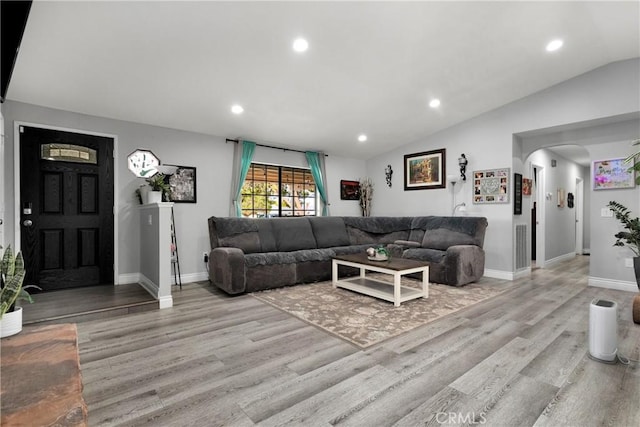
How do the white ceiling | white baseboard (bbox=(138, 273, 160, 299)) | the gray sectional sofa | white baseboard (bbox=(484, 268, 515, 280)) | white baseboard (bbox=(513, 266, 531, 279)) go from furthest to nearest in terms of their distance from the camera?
white baseboard (bbox=(513, 266, 531, 279)) → white baseboard (bbox=(484, 268, 515, 280)) → the gray sectional sofa → white baseboard (bbox=(138, 273, 160, 299)) → the white ceiling

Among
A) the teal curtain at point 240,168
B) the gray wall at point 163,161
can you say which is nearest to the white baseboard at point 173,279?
the gray wall at point 163,161

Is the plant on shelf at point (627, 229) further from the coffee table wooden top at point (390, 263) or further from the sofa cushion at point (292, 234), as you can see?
the sofa cushion at point (292, 234)

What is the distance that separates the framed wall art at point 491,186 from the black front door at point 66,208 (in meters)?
5.70

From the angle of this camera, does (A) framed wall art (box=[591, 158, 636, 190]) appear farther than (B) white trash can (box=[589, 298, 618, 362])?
Yes

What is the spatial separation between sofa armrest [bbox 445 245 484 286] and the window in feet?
9.68

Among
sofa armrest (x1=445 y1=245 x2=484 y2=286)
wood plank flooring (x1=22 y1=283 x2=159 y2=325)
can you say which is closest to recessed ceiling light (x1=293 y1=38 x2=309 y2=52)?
wood plank flooring (x1=22 y1=283 x2=159 y2=325)

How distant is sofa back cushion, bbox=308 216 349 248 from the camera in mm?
5508

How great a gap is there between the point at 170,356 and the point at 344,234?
12.8 feet

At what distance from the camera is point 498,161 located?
5039 millimetres

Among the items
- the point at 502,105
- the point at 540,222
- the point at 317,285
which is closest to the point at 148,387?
the point at 317,285

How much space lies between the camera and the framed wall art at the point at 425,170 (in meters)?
5.75

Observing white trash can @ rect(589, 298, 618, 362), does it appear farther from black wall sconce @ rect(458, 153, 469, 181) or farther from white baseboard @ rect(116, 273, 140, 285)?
white baseboard @ rect(116, 273, 140, 285)

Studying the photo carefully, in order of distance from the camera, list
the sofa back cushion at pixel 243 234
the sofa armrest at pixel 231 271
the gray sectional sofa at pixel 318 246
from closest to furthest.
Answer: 1. the sofa armrest at pixel 231 271
2. the gray sectional sofa at pixel 318 246
3. the sofa back cushion at pixel 243 234

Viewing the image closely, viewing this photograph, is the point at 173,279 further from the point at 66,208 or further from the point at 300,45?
the point at 300,45
